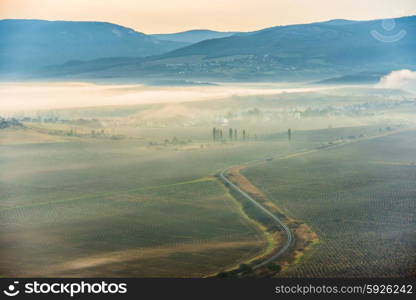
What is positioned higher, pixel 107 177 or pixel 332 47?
pixel 332 47

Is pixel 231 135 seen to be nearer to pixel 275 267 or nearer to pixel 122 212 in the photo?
pixel 122 212

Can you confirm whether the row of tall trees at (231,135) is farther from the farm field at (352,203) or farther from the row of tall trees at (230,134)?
the farm field at (352,203)

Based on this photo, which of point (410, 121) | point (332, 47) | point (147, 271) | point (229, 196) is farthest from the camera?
point (332, 47)

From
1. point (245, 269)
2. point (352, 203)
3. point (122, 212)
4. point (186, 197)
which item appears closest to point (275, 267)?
point (245, 269)

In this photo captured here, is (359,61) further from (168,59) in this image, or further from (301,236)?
(301,236)

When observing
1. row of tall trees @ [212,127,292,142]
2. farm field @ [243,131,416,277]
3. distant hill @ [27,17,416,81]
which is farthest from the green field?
distant hill @ [27,17,416,81]

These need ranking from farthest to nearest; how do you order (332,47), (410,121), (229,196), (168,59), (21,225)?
(168,59), (332,47), (410,121), (229,196), (21,225)

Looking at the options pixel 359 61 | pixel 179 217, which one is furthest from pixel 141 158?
pixel 359 61
